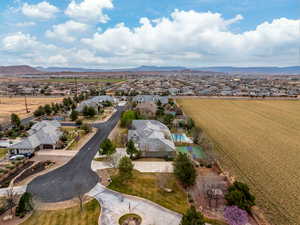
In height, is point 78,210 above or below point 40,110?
below

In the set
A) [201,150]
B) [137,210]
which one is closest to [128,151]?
[137,210]

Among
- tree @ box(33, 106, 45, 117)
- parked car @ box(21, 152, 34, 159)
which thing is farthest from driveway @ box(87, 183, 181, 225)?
tree @ box(33, 106, 45, 117)

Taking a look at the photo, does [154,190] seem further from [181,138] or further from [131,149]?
[181,138]

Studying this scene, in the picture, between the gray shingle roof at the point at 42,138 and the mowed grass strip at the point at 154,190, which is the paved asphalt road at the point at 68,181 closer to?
the mowed grass strip at the point at 154,190

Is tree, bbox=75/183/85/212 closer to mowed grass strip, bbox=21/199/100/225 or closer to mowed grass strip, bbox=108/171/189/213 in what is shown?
mowed grass strip, bbox=21/199/100/225

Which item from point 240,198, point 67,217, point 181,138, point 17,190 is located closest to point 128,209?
point 67,217

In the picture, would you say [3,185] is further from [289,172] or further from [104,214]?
[289,172]
